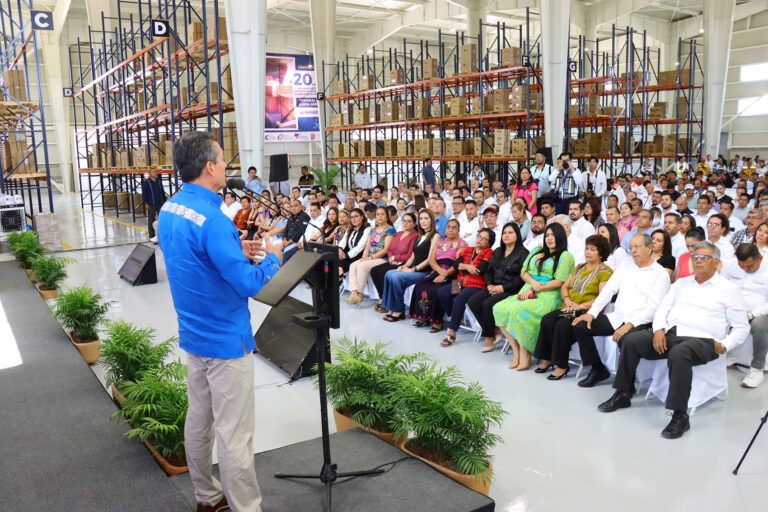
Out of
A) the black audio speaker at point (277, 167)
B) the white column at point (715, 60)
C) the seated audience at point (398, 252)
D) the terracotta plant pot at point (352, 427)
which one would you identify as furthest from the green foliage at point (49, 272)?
the white column at point (715, 60)

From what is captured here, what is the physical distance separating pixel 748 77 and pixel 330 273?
3346 cm

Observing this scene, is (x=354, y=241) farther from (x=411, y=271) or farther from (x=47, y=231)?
(x=47, y=231)

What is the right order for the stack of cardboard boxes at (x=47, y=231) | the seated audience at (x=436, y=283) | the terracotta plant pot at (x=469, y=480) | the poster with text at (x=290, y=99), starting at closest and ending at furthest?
the terracotta plant pot at (x=469, y=480), the seated audience at (x=436, y=283), the stack of cardboard boxes at (x=47, y=231), the poster with text at (x=290, y=99)

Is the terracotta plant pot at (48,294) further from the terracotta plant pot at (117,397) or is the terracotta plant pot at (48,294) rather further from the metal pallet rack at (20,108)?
the metal pallet rack at (20,108)

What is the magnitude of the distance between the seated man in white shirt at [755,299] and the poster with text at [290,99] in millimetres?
25186

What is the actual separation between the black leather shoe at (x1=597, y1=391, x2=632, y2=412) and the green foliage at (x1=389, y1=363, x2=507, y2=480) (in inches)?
58.6

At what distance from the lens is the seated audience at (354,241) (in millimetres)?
8352

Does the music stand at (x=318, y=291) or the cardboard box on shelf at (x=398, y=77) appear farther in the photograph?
the cardboard box on shelf at (x=398, y=77)

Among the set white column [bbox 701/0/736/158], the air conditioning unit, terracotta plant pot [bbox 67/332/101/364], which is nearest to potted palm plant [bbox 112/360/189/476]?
terracotta plant pot [bbox 67/332/101/364]

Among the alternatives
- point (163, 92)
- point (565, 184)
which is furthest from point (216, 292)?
point (163, 92)

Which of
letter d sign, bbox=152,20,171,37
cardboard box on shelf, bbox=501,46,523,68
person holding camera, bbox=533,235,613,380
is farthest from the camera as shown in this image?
cardboard box on shelf, bbox=501,46,523,68

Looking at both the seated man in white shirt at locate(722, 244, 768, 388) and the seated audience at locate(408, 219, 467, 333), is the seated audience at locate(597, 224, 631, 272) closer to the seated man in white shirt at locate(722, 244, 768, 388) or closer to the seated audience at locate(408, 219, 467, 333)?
the seated man in white shirt at locate(722, 244, 768, 388)

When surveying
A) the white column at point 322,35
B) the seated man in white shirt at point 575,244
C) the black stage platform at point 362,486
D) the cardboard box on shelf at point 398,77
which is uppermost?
the white column at point 322,35

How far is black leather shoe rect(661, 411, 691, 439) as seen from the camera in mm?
4109
